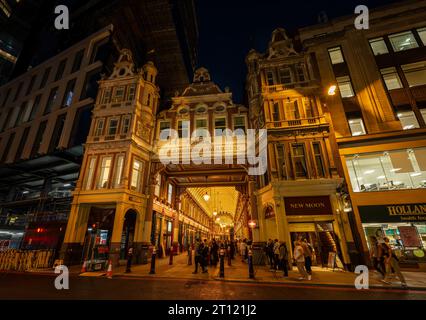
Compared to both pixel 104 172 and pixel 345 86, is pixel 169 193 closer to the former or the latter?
pixel 104 172

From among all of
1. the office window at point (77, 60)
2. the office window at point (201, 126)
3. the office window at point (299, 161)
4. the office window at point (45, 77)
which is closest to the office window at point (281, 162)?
the office window at point (299, 161)

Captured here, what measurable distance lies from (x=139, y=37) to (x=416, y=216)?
37.9 m

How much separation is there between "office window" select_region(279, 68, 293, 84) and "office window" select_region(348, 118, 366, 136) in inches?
249

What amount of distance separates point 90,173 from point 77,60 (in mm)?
18656

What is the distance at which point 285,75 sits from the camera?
18391 mm

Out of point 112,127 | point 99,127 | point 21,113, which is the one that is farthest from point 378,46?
point 21,113

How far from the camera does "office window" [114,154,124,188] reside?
16594mm

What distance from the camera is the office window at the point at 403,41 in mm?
16875

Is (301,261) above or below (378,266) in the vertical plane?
above

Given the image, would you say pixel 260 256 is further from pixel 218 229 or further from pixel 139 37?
pixel 218 229

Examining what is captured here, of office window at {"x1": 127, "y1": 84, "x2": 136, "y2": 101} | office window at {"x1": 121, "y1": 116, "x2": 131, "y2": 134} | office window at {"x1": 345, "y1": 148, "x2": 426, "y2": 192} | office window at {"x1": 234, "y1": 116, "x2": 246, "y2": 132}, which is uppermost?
office window at {"x1": 127, "y1": 84, "x2": 136, "y2": 101}

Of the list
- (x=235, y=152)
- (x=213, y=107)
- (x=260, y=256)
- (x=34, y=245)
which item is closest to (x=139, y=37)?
(x=213, y=107)

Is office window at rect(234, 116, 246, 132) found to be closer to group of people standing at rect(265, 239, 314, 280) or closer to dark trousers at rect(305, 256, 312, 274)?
group of people standing at rect(265, 239, 314, 280)

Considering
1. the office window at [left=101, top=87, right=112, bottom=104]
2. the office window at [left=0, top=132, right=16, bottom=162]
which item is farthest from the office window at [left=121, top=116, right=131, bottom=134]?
the office window at [left=0, top=132, right=16, bottom=162]
